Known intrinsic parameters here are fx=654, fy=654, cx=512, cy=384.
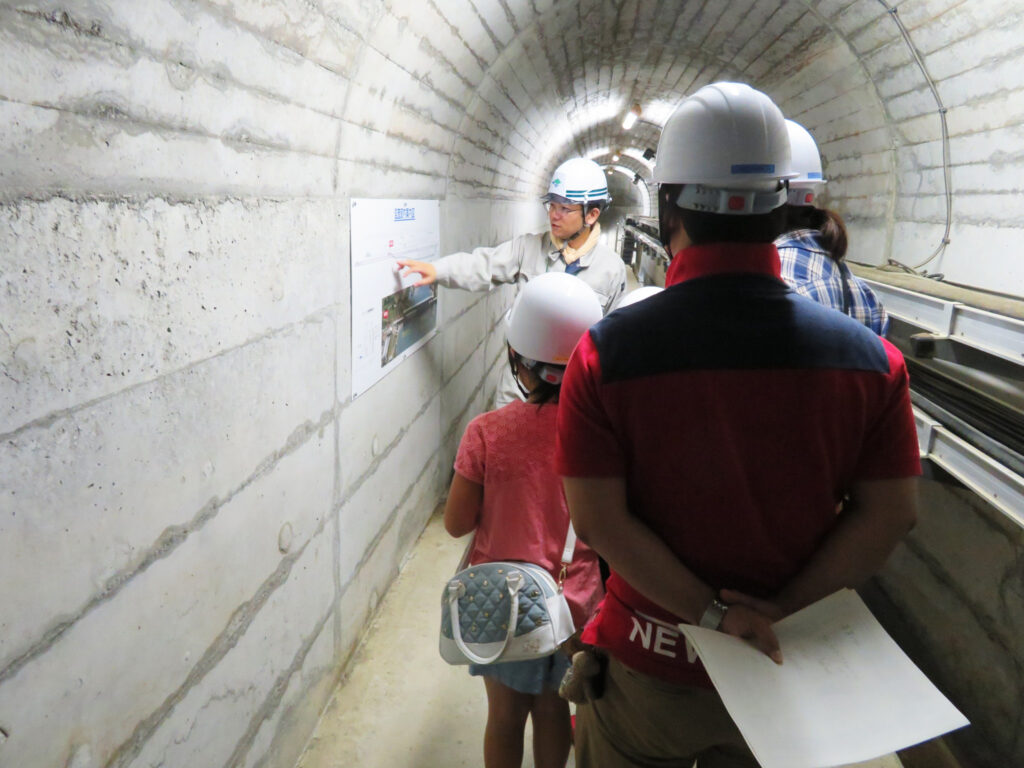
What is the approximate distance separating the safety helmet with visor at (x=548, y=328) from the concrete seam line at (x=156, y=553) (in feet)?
2.48

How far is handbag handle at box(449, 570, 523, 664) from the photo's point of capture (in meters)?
1.60

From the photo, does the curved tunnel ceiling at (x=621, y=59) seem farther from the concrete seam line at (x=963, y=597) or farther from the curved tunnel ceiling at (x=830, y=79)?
the concrete seam line at (x=963, y=597)

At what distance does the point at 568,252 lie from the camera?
3.68m

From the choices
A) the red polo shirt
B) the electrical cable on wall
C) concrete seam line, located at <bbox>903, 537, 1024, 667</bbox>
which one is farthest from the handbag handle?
the electrical cable on wall

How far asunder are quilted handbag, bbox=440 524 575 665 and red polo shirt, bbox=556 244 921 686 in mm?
504

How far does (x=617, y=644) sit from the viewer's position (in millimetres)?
1335

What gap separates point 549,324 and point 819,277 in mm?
959

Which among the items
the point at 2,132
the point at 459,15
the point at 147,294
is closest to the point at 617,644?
the point at 147,294

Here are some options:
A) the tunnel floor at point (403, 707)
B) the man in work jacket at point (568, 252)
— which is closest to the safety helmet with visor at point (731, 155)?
the tunnel floor at point (403, 707)

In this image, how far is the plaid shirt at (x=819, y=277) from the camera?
2082mm

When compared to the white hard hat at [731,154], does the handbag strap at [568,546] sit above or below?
below

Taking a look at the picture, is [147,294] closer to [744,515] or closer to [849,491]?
[744,515]

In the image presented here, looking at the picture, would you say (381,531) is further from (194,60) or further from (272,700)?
(194,60)

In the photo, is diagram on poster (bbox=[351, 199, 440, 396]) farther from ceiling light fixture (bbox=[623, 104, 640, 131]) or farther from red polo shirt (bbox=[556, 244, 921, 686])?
ceiling light fixture (bbox=[623, 104, 640, 131])
